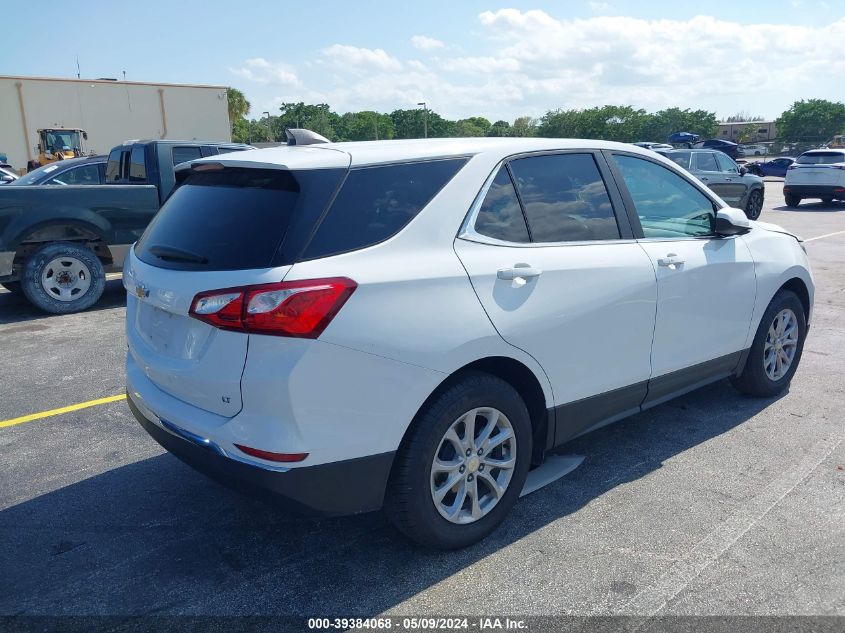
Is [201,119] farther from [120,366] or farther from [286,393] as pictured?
[286,393]

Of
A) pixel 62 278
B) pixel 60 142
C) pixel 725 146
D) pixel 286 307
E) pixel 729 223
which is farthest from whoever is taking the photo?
pixel 725 146

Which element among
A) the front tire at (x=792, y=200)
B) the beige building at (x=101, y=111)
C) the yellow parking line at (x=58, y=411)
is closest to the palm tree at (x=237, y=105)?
the beige building at (x=101, y=111)

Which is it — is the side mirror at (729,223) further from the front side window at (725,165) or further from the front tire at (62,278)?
the front side window at (725,165)

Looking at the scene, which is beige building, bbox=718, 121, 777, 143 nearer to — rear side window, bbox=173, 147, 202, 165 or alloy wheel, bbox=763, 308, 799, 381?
rear side window, bbox=173, 147, 202, 165

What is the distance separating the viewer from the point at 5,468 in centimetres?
404

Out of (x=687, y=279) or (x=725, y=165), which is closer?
(x=687, y=279)

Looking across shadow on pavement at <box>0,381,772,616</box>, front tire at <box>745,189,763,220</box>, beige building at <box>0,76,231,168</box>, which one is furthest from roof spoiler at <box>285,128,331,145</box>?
beige building at <box>0,76,231,168</box>

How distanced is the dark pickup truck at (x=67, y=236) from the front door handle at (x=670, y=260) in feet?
19.8

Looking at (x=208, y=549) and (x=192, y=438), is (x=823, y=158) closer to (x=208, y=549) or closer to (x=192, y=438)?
(x=208, y=549)

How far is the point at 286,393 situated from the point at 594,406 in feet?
5.69

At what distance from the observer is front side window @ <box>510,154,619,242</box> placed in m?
3.41

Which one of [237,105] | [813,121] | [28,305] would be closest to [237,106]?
[237,105]

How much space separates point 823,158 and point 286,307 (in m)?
21.7

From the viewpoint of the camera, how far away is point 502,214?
326cm
